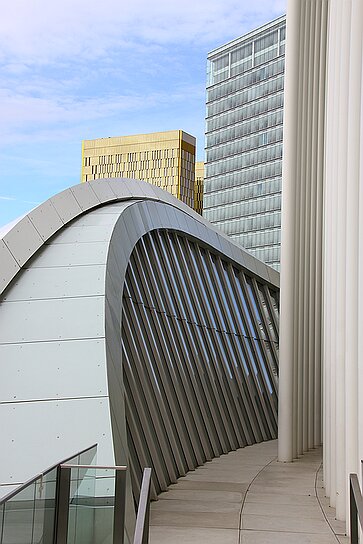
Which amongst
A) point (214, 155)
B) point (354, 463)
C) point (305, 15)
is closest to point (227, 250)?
point (305, 15)

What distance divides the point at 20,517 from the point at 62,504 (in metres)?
1.29

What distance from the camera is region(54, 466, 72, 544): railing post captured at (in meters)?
7.13

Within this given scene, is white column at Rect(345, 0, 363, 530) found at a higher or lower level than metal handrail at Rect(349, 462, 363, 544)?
higher

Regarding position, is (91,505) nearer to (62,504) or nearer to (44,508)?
(62,504)

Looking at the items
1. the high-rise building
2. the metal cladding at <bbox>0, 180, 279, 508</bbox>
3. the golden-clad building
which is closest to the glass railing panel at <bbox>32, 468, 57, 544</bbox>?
the metal cladding at <bbox>0, 180, 279, 508</bbox>

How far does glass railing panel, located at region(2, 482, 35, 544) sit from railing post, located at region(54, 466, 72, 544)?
0.78 meters

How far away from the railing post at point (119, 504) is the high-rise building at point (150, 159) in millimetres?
125826

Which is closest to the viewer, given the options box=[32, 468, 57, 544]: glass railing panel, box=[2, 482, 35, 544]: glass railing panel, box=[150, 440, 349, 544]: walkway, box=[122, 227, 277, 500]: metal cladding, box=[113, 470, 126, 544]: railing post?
box=[2, 482, 35, 544]: glass railing panel

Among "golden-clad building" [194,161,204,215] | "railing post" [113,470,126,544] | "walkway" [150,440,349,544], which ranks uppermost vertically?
"golden-clad building" [194,161,204,215]

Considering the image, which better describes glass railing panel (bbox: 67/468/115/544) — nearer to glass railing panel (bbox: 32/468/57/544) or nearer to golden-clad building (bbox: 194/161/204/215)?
glass railing panel (bbox: 32/468/57/544)

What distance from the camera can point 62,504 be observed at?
725 centimetres

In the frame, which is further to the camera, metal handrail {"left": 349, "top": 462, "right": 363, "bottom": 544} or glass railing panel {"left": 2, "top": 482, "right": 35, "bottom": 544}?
metal handrail {"left": 349, "top": 462, "right": 363, "bottom": 544}

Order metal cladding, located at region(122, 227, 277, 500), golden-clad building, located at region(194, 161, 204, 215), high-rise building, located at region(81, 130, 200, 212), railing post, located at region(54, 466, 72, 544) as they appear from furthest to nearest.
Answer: golden-clad building, located at region(194, 161, 204, 215)
high-rise building, located at region(81, 130, 200, 212)
metal cladding, located at region(122, 227, 277, 500)
railing post, located at region(54, 466, 72, 544)

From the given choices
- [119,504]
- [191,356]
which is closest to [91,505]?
[119,504]
